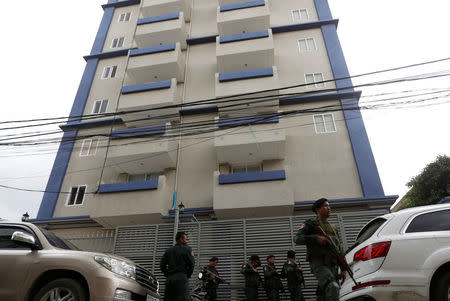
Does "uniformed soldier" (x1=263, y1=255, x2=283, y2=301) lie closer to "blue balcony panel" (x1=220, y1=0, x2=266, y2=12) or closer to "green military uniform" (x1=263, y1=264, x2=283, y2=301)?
"green military uniform" (x1=263, y1=264, x2=283, y2=301)

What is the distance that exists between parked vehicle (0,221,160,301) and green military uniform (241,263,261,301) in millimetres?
4446

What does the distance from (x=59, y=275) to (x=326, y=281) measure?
360 centimetres

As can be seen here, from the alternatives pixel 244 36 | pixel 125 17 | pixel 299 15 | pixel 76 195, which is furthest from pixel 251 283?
pixel 125 17

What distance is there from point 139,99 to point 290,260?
476 inches

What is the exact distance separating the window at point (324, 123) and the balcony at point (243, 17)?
7.26m

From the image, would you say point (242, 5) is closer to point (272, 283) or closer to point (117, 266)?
point (272, 283)

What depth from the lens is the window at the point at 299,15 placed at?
59.6 feet

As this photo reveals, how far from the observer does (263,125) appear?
519 inches

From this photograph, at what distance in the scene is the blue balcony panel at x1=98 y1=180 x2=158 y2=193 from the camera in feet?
41.5

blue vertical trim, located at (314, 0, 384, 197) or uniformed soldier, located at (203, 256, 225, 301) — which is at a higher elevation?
blue vertical trim, located at (314, 0, 384, 197)

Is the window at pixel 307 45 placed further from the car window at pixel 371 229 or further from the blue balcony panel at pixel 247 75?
the car window at pixel 371 229

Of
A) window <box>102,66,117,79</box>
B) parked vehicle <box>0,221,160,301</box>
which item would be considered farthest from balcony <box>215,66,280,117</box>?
parked vehicle <box>0,221,160,301</box>

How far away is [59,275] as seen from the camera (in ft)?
12.7

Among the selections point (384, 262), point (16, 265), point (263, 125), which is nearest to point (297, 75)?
point (263, 125)
